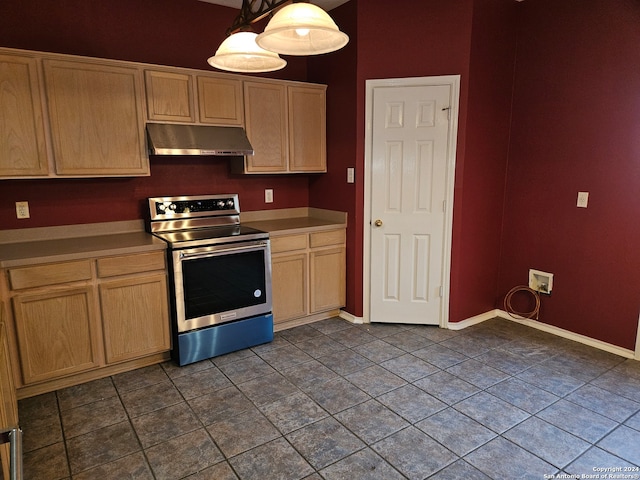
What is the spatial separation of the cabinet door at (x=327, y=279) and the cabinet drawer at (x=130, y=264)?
129 cm

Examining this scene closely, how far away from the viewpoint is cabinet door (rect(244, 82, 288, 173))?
351cm

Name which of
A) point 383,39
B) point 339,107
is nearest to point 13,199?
point 339,107

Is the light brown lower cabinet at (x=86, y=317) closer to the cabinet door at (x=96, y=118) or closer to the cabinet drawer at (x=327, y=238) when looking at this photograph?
the cabinet door at (x=96, y=118)

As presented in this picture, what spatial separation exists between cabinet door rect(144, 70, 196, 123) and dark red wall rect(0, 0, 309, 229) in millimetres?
365

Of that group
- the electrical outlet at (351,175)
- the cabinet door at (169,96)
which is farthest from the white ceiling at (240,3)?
the electrical outlet at (351,175)

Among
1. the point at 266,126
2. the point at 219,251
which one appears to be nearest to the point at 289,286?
the point at 219,251

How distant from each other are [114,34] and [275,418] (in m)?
2.93

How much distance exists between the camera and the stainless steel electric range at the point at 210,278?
2.99 meters

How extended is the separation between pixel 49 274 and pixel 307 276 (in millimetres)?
1897

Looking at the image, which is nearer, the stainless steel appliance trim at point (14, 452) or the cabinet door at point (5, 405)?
the stainless steel appliance trim at point (14, 452)

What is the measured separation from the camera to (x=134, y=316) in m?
2.88

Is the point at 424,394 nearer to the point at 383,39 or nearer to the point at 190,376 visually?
the point at 190,376

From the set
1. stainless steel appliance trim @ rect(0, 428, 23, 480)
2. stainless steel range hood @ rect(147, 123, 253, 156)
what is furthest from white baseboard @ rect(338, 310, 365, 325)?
stainless steel appliance trim @ rect(0, 428, 23, 480)

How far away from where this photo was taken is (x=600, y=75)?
3.14 m
